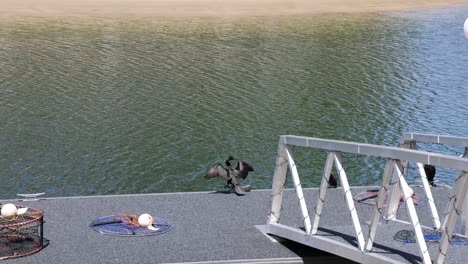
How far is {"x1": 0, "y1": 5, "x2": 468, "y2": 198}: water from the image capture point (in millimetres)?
19797

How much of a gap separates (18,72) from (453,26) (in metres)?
24.7

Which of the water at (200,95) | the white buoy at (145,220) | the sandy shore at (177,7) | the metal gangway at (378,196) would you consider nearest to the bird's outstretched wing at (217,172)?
the white buoy at (145,220)

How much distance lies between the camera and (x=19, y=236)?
10.6 m

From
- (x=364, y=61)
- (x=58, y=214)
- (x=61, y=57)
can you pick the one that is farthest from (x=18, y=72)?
(x=58, y=214)

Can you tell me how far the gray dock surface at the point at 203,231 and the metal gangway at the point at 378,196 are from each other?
22 centimetres

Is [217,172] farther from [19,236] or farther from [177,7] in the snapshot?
[177,7]

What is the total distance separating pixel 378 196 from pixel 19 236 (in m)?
4.24

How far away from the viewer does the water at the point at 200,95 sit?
19.8 m

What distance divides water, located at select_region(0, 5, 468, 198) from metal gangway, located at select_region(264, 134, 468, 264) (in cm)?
696

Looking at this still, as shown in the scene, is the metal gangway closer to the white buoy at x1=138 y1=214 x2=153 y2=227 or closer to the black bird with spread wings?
the white buoy at x1=138 y1=214 x2=153 y2=227

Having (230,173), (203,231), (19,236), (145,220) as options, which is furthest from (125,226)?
(230,173)

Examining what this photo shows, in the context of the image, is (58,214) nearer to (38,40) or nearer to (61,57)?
(61,57)

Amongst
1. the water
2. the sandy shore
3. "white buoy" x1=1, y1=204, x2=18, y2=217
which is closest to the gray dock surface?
"white buoy" x1=1, y1=204, x2=18, y2=217

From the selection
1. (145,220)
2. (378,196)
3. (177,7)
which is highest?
(177,7)
